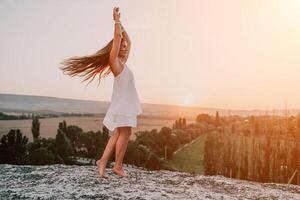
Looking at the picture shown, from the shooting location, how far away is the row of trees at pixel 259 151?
21.2 feet

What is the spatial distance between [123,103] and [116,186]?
0.75m

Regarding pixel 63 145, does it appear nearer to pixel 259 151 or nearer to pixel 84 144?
pixel 84 144

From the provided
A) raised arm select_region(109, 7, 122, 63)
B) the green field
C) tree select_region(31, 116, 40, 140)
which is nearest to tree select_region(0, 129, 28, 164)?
tree select_region(31, 116, 40, 140)

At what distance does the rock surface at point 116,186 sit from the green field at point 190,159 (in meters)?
2.17

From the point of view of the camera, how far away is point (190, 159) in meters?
6.71

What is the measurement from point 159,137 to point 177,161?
1.71ft

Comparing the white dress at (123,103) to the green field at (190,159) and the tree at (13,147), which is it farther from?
the tree at (13,147)

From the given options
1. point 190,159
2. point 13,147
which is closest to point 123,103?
point 190,159

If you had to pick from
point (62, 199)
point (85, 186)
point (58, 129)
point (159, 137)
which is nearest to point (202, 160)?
point (159, 137)

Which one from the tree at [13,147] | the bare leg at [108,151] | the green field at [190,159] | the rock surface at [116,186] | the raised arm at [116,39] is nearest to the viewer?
the rock surface at [116,186]

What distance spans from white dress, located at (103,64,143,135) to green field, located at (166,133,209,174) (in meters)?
3.06

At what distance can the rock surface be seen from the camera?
128 inches

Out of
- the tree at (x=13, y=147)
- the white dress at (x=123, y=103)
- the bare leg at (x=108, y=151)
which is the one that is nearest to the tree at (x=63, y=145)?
the tree at (x=13, y=147)

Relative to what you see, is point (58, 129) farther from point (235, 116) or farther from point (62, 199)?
Answer: point (62, 199)
